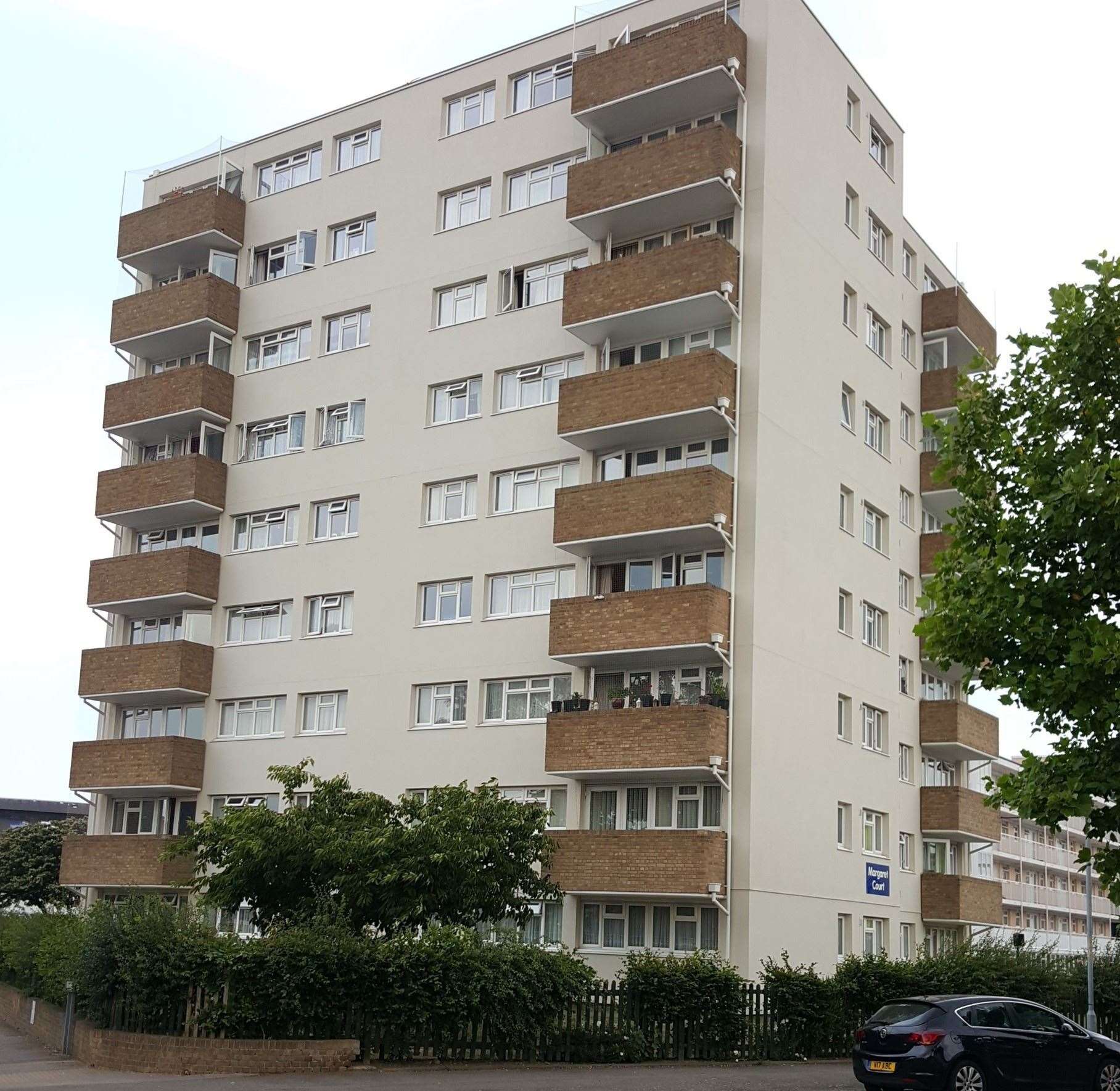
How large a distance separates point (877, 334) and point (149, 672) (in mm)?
21747

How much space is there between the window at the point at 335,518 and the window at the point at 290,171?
389 inches

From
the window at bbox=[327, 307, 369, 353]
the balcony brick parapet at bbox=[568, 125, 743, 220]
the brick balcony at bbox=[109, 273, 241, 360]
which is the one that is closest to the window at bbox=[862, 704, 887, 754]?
the balcony brick parapet at bbox=[568, 125, 743, 220]

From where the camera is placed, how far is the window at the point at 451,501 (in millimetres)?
38188

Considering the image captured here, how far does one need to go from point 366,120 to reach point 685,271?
43.0 feet

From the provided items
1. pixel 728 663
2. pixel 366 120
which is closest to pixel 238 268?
pixel 366 120

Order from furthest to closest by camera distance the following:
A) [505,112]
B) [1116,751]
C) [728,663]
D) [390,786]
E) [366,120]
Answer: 1. [366,120]
2. [505,112]
3. [390,786]
4. [728,663]
5. [1116,751]

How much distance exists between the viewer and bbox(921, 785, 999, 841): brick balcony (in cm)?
4053

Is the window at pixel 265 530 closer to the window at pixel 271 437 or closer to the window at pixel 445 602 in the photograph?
the window at pixel 271 437

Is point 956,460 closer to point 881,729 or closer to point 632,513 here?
point 632,513

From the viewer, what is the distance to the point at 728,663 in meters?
33.3

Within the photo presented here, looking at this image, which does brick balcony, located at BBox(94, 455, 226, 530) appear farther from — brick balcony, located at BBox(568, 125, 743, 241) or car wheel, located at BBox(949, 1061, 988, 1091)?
car wheel, located at BBox(949, 1061, 988, 1091)

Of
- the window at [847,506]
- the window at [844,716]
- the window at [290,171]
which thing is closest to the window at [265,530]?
the window at [290,171]

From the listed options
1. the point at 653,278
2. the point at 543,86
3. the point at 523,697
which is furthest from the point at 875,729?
the point at 543,86

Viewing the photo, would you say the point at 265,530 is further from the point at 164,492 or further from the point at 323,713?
the point at 323,713
